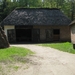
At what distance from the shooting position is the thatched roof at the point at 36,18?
1133 inches

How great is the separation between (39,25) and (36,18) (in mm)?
1504

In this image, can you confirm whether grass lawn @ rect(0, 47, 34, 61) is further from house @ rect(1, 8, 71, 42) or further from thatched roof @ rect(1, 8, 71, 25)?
thatched roof @ rect(1, 8, 71, 25)

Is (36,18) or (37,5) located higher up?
(37,5)

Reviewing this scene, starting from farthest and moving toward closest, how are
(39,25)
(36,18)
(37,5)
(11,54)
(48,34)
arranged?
(37,5)
(36,18)
(48,34)
(39,25)
(11,54)

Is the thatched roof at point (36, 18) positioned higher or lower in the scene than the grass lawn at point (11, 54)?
higher

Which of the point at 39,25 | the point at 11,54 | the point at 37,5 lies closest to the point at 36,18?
the point at 39,25

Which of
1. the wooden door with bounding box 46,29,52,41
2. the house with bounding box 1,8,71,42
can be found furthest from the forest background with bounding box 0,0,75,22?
the wooden door with bounding box 46,29,52,41

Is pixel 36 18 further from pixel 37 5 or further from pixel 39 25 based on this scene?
pixel 37 5

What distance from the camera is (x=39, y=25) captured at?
2881 centimetres

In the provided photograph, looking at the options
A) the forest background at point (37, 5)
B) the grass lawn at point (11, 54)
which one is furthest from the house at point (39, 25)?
the forest background at point (37, 5)

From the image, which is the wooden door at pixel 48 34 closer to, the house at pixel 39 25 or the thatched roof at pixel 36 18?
the house at pixel 39 25

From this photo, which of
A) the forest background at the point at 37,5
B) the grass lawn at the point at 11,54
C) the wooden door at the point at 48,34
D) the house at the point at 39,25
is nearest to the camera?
the grass lawn at the point at 11,54

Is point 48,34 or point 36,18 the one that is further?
point 36,18

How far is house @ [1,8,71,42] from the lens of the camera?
28.8m
